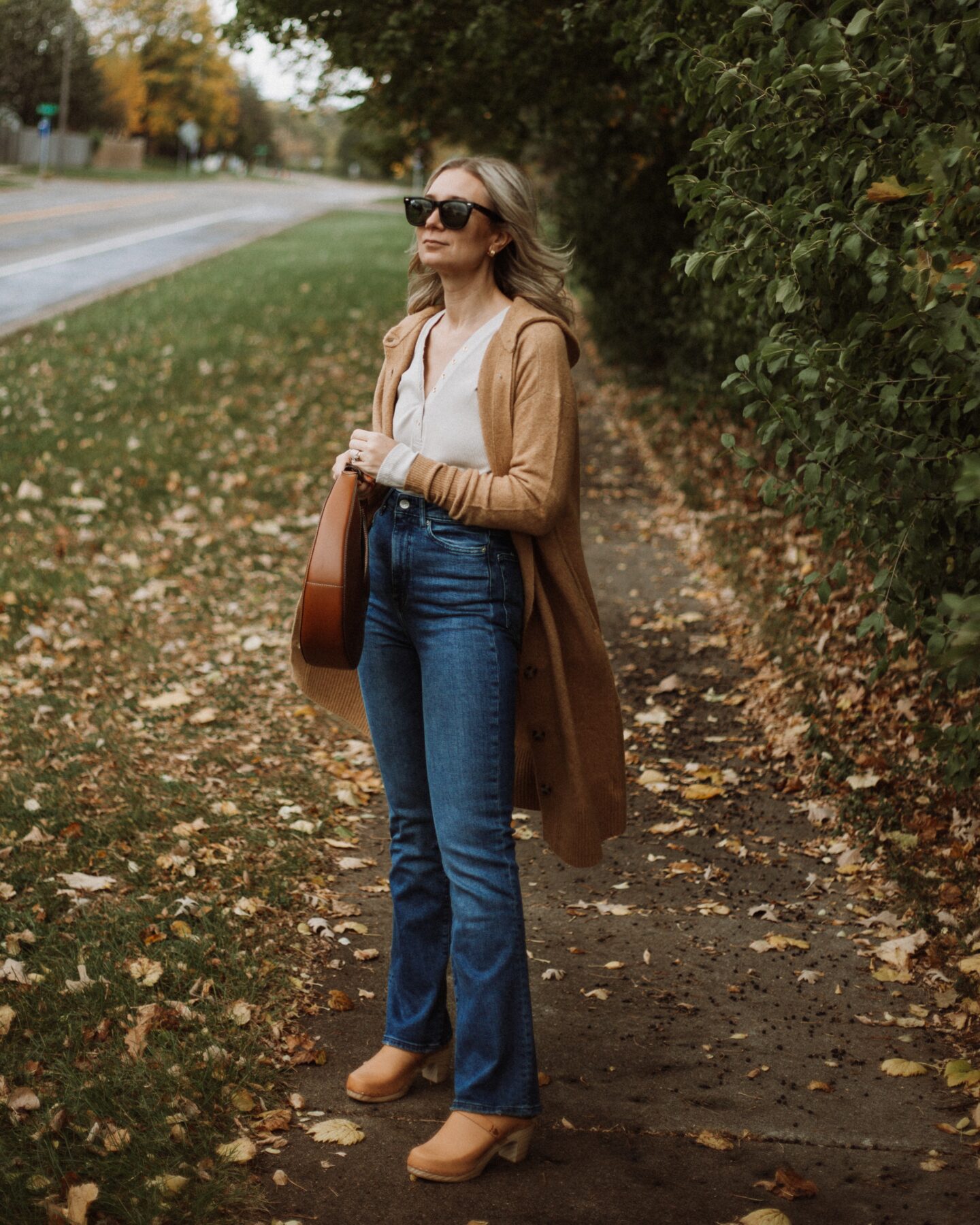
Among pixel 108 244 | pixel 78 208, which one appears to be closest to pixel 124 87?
pixel 78 208

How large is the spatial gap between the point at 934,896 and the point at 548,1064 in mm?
1556

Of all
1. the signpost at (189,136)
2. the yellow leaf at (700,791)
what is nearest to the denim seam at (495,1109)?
the yellow leaf at (700,791)

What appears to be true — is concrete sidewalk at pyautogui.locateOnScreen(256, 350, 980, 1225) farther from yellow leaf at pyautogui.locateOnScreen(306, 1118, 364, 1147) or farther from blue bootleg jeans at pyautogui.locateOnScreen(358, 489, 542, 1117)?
blue bootleg jeans at pyautogui.locateOnScreen(358, 489, 542, 1117)

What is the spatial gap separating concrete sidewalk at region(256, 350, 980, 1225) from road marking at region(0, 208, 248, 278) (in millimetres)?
15334

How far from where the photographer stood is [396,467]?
2.76 metres

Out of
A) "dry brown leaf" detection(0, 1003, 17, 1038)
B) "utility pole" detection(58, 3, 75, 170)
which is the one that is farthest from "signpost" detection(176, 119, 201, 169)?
"dry brown leaf" detection(0, 1003, 17, 1038)

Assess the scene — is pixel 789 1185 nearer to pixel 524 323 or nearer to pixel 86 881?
pixel 524 323

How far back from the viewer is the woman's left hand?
279cm

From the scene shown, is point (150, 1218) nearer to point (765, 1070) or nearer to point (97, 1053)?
point (97, 1053)

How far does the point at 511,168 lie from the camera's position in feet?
9.61

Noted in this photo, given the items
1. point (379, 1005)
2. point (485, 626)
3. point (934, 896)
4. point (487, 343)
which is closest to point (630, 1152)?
point (379, 1005)

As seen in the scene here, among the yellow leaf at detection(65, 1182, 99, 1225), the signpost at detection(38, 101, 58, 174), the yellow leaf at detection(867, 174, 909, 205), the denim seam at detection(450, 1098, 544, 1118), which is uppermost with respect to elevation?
the signpost at detection(38, 101, 58, 174)

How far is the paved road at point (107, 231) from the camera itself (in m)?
16.8

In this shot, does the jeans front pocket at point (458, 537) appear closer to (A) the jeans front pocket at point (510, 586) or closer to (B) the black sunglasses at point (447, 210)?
(A) the jeans front pocket at point (510, 586)
